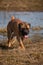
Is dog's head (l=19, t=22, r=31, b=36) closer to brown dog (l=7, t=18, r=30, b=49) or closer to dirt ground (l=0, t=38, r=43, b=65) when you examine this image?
brown dog (l=7, t=18, r=30, b=49)

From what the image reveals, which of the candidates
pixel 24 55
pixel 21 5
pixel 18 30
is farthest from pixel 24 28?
pixel 21 5

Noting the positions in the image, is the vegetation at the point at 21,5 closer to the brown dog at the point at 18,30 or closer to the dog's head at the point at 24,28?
the brown dog at the point at 18,30

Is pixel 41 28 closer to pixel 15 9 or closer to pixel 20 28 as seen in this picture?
pixel 20 28

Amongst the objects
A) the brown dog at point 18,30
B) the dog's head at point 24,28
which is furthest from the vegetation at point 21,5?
the dog's head at point 24,28

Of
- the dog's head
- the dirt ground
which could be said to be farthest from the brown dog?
the dirt ground

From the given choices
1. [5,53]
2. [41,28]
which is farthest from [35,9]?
[5,53]

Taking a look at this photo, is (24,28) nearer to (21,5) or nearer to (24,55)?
(24,55)

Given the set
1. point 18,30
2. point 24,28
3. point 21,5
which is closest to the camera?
point 24,28

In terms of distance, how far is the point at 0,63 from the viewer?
746cm

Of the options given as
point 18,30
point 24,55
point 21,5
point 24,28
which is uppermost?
point 24,28

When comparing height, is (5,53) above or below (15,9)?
above

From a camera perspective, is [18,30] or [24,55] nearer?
[24,55]

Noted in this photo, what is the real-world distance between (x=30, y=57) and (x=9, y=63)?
0.82 m

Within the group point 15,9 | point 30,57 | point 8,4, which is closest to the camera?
point 30,57
